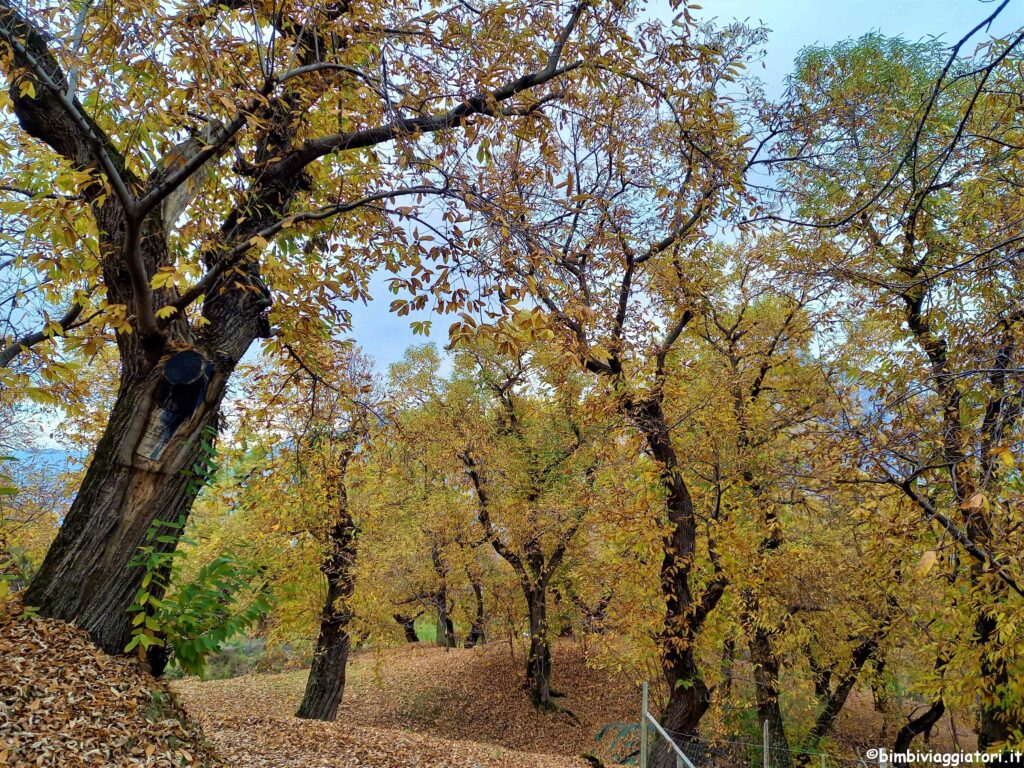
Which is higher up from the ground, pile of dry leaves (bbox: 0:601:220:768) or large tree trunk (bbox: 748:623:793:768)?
pile of dry leaves (bbox: 0:601:220:768)

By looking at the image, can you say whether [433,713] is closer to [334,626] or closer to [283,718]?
[334,626]

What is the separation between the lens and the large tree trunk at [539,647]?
14453 mm

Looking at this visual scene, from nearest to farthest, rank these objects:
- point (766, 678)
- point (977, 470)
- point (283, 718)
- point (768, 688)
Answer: point (977, 470), point (283, 718), point (766, 678), point (768, 688)

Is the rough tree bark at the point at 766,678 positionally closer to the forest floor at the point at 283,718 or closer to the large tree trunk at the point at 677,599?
the forest floor at the point at 283,718

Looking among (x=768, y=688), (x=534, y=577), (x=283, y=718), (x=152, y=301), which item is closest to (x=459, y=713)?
(x=534, y=577)

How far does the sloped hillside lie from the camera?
6.26 metres

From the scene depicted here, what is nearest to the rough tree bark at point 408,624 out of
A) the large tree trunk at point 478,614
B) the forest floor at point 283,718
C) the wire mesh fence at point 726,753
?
the forest floor at point 283,718

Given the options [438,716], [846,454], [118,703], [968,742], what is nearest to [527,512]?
[438,716]

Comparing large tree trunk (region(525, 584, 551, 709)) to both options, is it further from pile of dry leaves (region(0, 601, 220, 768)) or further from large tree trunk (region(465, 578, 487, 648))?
pile of dry leaves (region(0, 601, 220, 768))

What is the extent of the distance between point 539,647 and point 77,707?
1339 cm

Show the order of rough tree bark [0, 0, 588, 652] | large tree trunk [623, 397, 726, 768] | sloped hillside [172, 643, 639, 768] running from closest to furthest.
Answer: rough tree bark [0, 0, 588, 652], sloped hillside [172, 643, 639, 768], large tree trunk [623, 397, 726, 768]

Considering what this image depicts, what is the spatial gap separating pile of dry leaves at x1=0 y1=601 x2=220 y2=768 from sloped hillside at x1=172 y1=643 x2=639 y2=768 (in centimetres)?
274

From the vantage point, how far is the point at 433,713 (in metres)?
15.2

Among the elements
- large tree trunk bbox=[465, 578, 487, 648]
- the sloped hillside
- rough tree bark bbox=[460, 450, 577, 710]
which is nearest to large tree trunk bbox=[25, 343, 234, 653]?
the sloped hillside
